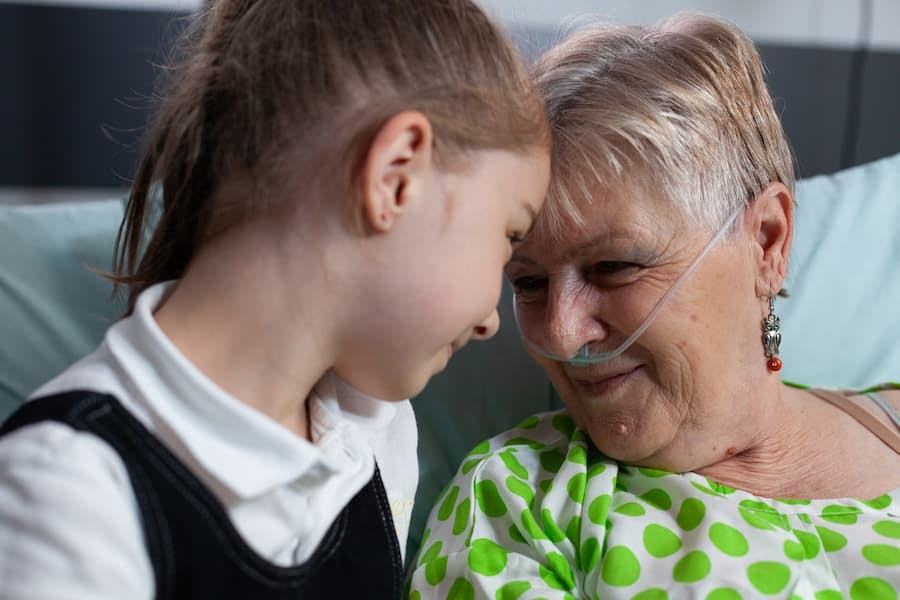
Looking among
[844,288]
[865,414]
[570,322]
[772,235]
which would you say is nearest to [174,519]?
[570,322]

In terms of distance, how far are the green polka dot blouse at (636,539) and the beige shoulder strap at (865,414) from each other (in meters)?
0.15

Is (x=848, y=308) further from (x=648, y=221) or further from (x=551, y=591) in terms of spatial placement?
(x=551, y=591)

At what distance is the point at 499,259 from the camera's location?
1.11 metres

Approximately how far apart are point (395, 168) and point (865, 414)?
959 mm

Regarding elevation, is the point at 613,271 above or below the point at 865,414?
above

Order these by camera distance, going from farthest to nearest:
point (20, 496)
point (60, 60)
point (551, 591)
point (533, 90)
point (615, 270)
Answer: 1. point (60, 60)
2. point (615, 270)
3. point (551, 591)
4. point (533, 90)
5. point (20, 496)

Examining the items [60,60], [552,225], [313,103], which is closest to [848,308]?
[552,225]

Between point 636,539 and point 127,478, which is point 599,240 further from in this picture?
point 127,478

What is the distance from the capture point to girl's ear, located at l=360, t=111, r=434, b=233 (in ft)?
3.31

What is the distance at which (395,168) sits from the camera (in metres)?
1.03

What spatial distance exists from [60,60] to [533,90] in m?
1.76

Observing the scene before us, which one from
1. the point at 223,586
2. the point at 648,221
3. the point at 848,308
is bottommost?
the point at 848,308

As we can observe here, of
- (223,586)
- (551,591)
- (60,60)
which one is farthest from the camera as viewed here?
(60,60)

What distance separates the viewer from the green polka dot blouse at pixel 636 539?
131 centimetres
